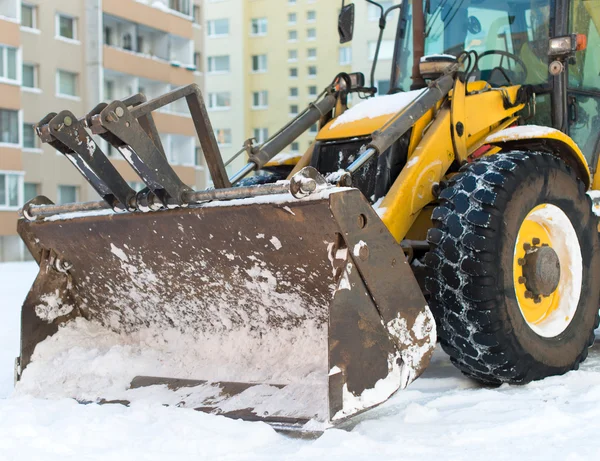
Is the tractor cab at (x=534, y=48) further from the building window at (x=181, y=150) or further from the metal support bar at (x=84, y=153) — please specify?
the building window at (x=181, y=150)

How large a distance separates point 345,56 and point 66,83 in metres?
24.0

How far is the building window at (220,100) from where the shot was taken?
171 feet

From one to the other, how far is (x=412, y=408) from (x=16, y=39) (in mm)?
26895

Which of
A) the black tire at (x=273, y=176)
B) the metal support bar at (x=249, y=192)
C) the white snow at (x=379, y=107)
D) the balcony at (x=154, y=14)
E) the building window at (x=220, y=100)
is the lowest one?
the metal support bar at (x=249, y=192)

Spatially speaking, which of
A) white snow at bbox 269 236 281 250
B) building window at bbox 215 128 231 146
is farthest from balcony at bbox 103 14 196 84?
white snow at bbox 269 236 281 250

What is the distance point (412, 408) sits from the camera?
12.5 feet

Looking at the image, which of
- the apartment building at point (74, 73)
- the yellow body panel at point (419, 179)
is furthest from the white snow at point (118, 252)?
the apartment building at point (74, 73)

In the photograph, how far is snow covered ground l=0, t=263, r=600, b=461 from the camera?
126 inches

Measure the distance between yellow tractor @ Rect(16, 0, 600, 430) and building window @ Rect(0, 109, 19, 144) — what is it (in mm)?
24368

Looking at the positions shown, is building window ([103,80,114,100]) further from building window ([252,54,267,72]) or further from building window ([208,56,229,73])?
building window ([252,54,267,72])

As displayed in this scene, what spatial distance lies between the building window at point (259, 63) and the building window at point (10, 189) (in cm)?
2767

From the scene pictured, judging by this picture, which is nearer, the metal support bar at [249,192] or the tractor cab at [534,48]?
the metal support bar at [249,192]

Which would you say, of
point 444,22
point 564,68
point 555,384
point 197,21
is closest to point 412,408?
point 555,384

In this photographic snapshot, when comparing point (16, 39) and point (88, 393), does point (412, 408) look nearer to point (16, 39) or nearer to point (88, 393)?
point (88, 393)
